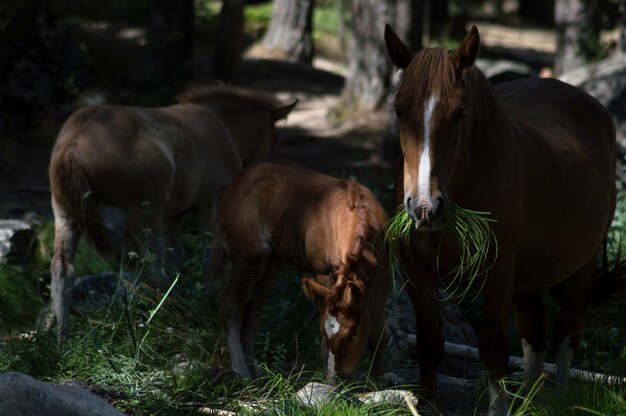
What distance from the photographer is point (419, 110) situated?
4.81 metres

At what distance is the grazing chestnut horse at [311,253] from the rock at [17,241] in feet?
9.10

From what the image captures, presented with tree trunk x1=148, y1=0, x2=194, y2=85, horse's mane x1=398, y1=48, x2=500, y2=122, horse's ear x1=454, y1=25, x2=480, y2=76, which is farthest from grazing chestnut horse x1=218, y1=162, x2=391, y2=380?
tree trunk x1=148, y1=0, x2=194, y2=85

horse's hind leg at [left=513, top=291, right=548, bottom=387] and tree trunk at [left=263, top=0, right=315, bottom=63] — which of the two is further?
tree trunk at [left=263, top=0, right=315, bottom=63]

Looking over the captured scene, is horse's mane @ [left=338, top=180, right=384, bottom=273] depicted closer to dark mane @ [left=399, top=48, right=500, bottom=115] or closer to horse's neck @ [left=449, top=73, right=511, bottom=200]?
horse's neck @ [left=449, top=73, right=511, bottom=200]

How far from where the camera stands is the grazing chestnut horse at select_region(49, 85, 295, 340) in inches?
298

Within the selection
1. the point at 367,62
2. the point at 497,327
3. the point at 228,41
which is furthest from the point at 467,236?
the point at 228,41

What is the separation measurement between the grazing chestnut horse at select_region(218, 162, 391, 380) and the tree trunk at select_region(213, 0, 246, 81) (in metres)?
8.65

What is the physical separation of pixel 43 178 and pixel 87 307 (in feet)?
13.9

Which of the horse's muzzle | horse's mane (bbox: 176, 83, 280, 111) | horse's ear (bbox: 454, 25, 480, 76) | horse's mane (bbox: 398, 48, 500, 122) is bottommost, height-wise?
horse's mane (bbox: 176, 83, 280, 111)

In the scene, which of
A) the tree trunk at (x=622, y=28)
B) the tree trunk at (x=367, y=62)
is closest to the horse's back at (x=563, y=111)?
the tree trunk at (x=367, y=62)

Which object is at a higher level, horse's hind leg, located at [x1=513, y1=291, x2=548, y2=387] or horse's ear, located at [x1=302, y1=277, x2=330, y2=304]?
horse's ear, located at [x1=302, y1=277, x2=330, y2=304]

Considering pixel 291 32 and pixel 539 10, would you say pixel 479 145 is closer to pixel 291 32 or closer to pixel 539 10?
pixel 291 32

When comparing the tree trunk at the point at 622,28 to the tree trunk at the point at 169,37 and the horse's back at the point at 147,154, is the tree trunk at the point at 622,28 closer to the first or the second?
the tree trunk at the point at 169,37

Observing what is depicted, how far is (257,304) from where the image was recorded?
7164mm
